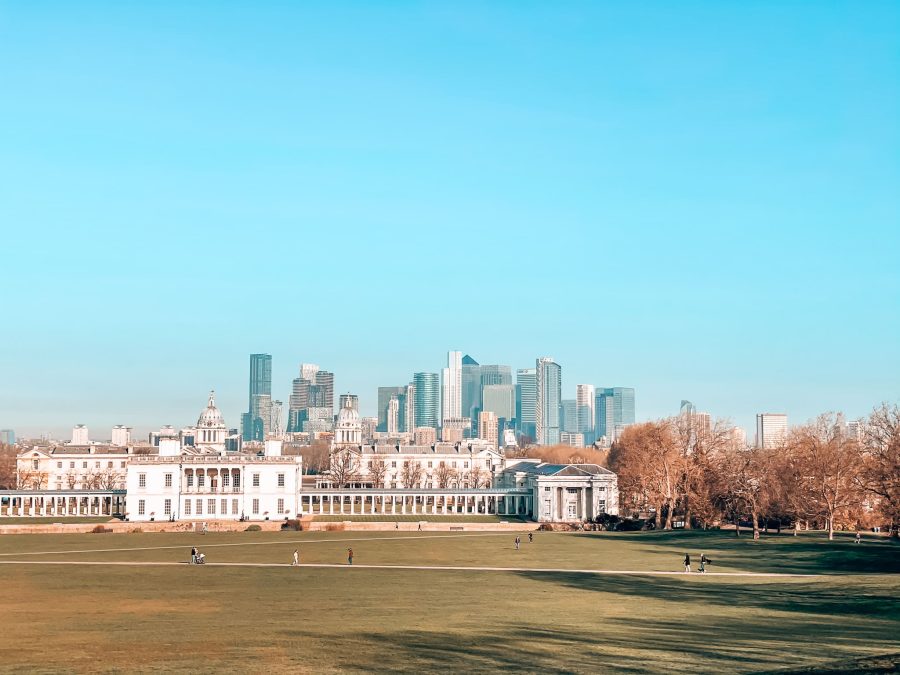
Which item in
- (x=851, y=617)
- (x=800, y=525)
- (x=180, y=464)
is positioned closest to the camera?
(x=851, y=617)

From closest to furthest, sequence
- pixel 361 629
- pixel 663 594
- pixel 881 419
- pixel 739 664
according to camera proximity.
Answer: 1. pixel 739 664
2. pixel 361 629
3. pixel 663 594
4. pixel 881 419

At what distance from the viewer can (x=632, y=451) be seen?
136500 mm

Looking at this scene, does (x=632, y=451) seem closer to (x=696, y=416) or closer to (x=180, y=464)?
(x=696, y=416)

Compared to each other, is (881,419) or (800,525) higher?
(881,419)

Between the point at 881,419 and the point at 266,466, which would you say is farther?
the point at 266,466

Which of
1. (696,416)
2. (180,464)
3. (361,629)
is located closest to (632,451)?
(696,416)

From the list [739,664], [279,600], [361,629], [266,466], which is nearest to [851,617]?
[739,664]

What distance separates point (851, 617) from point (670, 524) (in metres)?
75.2

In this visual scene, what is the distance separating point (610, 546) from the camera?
97.5 m

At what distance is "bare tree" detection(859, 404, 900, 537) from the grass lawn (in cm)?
423

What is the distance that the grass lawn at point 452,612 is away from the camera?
38.0 meters

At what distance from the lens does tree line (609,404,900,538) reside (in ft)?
321

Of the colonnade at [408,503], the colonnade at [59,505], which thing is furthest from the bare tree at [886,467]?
the colonnade at [59,505]

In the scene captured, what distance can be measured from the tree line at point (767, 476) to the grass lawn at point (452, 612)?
11.5 m
